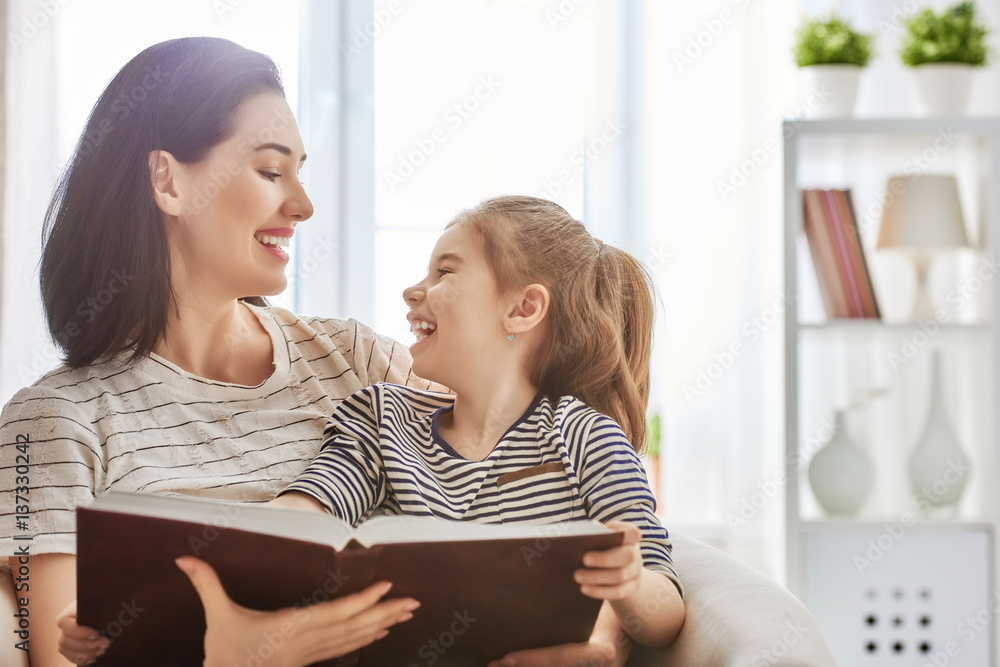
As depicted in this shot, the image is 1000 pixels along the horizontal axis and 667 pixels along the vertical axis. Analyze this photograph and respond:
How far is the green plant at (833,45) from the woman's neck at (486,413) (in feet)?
5.44

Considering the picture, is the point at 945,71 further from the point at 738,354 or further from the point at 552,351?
the point at 552,351

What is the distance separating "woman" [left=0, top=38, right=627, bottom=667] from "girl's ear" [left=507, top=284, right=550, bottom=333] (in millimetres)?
342

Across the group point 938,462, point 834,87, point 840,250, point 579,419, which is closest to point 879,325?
point 840,250

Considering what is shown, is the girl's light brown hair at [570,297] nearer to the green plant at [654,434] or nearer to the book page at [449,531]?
the book page at [449,531]

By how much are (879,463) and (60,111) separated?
2.72 m

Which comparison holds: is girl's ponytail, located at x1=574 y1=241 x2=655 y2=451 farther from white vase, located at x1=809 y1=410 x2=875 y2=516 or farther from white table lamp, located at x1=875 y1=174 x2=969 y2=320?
white table lamp, located at x1=875 y1=174 x2=969 y2=320

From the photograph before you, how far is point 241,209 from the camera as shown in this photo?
1.33 meters

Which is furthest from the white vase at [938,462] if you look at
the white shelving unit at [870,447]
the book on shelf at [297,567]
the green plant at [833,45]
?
the book on shelf at [297,567]

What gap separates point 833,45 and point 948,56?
0.32m

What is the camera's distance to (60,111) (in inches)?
99.6

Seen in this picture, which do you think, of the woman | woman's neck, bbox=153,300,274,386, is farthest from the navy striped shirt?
woman's neck, bbox=153,300,274,386

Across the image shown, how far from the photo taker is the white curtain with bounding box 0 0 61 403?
2500 mm

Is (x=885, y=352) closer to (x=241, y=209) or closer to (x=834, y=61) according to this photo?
(x=834, y=61)

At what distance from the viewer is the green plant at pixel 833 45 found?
243cm
